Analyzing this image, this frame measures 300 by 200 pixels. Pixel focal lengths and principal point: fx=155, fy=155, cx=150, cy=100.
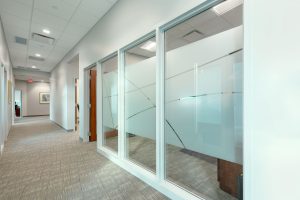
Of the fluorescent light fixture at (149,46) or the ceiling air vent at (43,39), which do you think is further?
the ceiling air vent at (43,39)

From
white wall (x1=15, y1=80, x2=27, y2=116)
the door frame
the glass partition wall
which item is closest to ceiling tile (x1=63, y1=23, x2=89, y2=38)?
the door frame

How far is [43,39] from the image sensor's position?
5.06 m

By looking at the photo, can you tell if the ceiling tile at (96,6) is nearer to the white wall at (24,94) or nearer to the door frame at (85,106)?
the door frame at (85,106)

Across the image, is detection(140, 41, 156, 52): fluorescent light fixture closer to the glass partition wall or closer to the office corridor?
the glass partition wall

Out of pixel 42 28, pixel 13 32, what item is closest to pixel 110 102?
pixel 42 28

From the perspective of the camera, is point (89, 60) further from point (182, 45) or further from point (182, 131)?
point (182, 131)

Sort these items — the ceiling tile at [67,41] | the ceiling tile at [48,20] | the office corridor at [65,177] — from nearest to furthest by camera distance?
the office corridor at [65,177]
the ceiling tile at [48,20]
the ceiling tile at [67,41]

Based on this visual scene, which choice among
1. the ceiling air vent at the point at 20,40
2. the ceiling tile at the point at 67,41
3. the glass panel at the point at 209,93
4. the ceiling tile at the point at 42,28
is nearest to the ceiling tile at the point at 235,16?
the glass panel at the point at 209,93
